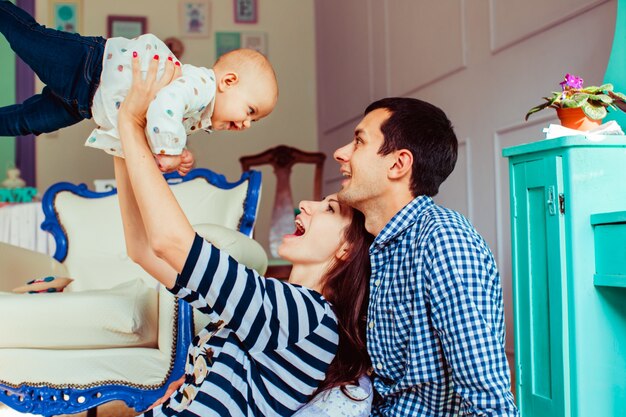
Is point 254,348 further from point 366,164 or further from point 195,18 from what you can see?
point 195,18

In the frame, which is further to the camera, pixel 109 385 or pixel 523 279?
pixel 109 385

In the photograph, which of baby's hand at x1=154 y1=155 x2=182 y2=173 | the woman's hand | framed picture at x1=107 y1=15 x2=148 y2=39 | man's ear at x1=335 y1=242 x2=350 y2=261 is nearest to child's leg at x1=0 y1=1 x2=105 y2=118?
the woman's hand

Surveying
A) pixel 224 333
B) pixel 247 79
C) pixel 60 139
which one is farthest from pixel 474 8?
pixel 60 139

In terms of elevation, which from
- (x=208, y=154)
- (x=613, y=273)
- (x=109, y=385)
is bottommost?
(x=109, y=385)

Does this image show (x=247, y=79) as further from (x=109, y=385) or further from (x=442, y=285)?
(x=109, y=385)

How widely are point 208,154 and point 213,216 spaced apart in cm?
272

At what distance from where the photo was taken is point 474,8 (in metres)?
3.47

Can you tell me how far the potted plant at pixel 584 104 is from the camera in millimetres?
1859

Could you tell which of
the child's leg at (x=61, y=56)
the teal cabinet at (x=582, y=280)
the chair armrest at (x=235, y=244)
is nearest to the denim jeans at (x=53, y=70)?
the child's leg at (x=61, y=56)

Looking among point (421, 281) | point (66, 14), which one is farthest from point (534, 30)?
point (66, 14)

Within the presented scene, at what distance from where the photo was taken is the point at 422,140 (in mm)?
1412

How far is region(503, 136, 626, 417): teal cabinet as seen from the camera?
173 cm

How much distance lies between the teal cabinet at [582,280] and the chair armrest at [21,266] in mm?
2082

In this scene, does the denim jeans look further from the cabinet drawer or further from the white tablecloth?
the white tablecloth
